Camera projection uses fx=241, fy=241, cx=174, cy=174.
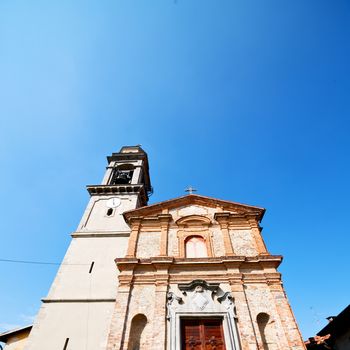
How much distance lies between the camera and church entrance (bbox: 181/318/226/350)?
862cm

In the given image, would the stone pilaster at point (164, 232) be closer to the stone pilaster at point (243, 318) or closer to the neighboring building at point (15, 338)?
the stone pilaster at point (243, 318)

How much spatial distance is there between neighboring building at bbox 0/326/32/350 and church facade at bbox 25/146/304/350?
144 cm

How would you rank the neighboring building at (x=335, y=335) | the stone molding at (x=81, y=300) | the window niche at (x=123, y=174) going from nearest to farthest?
the stone molding at (x=81, y=300), the neighboring building at (x=335, y=335), the window niche at (x=123, y=174)

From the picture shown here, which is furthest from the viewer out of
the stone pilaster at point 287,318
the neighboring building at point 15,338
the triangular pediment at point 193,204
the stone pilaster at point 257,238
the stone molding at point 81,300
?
the triangular pediment at point 193,204

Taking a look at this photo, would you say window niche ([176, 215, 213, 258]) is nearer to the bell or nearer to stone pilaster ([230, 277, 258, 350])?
stone pilaster ([230, 277, 258, 350])

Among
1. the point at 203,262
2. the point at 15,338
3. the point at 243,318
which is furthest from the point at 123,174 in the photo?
the point at 243,318

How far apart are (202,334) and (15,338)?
8.30 metres

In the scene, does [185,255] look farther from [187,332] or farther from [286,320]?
[286,320]

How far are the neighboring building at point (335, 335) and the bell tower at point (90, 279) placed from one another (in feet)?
37.6

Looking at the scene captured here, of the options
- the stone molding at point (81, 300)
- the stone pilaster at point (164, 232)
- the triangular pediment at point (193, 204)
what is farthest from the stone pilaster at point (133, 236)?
the stone molding at point (81, 300)

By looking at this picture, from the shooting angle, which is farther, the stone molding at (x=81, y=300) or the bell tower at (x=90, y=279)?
the stone molding at (x=81, y=300)

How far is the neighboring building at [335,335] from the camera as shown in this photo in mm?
12250

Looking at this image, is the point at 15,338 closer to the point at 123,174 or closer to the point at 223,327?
the point at 223,327

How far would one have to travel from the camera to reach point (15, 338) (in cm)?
1059
